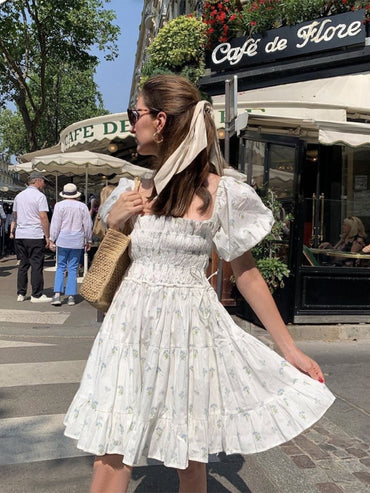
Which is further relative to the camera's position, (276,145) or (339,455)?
(276,145)

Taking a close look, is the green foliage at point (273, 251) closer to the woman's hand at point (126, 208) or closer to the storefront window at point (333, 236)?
the storefront window at point (333, 236)

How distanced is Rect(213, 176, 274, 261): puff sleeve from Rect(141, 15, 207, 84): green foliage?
9.39 m

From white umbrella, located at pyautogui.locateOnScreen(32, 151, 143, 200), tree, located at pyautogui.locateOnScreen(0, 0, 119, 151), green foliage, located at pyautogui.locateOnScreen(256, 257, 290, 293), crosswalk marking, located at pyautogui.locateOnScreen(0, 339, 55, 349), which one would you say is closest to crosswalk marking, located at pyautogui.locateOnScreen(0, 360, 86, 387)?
crosswalk marking, located at pyautogui.locateOnScreen(0, 339, 55, 349)

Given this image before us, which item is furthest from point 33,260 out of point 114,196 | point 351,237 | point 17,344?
point 114,196

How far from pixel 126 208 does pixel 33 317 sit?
5.70 metres

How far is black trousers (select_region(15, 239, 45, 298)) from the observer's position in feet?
26.4

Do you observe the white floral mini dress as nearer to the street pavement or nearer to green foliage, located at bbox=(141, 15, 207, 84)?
the street pavement

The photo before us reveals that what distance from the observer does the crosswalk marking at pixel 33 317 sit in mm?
6883

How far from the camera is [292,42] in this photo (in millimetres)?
9719

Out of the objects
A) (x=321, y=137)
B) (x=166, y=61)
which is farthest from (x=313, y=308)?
(x=166, y=61)

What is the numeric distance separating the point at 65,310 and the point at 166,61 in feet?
20.2

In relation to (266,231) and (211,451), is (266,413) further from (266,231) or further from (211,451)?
(266,231)

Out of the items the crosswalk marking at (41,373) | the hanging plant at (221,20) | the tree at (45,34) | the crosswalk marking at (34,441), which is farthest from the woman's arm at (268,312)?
the tree at (45,34)

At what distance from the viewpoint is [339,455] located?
122 inches
